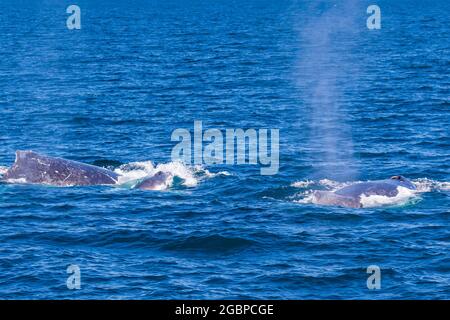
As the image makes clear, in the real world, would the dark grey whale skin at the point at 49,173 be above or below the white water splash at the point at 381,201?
above

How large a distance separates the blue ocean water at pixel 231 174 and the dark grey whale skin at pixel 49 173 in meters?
1.22

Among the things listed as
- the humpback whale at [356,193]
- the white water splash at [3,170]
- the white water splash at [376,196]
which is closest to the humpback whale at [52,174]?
the white water splash at [3,170]

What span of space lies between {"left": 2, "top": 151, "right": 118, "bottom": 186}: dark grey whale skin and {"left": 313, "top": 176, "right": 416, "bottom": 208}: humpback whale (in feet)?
42.5

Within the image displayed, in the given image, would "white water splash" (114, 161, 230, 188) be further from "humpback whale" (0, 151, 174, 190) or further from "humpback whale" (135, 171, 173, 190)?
"humpback whale" (0, 151, 174, 190)

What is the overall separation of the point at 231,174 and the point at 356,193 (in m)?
10.3

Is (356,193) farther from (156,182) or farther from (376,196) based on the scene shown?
(156,182)

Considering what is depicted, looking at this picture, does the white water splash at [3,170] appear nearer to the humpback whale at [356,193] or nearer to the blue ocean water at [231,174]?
the blue ocean water at [231,174]

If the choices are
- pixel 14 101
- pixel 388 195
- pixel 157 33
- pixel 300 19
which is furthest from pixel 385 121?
pixel 300 19

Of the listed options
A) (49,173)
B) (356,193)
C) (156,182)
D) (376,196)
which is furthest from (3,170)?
(376,196)

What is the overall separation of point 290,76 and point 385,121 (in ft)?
96.8

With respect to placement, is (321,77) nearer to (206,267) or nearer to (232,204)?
(232,204)

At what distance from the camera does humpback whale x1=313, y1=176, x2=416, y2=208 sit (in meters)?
52.9

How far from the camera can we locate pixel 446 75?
345ft

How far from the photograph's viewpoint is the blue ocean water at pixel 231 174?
141 feet
